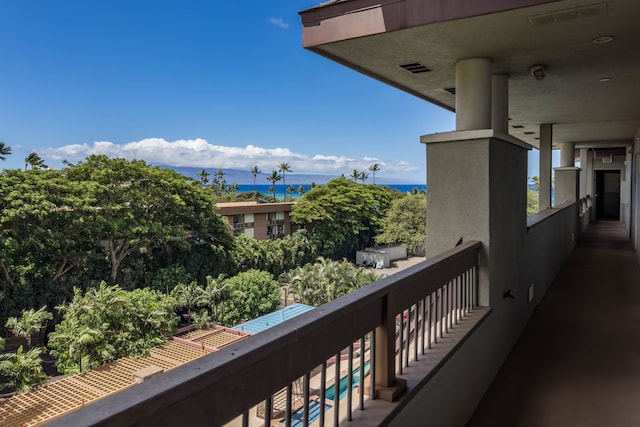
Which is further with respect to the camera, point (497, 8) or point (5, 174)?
point (5, 174)

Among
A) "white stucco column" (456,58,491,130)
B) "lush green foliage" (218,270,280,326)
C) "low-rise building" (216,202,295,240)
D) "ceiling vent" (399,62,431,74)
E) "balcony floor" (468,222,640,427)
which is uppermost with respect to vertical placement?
"ceiling vent" (399,62,431,74)

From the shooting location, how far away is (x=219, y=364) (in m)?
0.93

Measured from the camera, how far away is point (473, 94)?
341cm

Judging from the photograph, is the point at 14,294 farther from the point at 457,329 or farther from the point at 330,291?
the point at 457,329

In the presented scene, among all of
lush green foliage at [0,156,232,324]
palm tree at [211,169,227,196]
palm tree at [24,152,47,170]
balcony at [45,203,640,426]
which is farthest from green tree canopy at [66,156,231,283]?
palm tree at [211,169,227,196]

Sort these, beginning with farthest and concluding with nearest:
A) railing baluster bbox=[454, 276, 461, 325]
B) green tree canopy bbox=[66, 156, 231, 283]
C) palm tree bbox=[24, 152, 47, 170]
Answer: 1. palm tree bbox=[24, 152, 47, 170]
2. green tree canopy bbox=[66, 156, 231, 283]
3. railing baluster bbox=[454, 276, 461, 325]

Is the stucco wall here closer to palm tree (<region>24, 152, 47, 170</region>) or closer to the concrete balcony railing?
the concrete balcony railing

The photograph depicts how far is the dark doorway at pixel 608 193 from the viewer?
18.0m

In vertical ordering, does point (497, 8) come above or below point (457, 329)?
above

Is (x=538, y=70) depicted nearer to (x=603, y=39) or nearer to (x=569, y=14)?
(x=603, y=39)

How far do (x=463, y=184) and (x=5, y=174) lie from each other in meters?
24.5

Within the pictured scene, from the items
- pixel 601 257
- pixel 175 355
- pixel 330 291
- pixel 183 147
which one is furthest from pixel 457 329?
pixel 183 147

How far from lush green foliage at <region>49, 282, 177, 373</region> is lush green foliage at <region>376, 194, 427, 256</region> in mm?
25287

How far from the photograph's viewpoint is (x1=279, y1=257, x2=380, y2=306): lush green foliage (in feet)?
75.9
